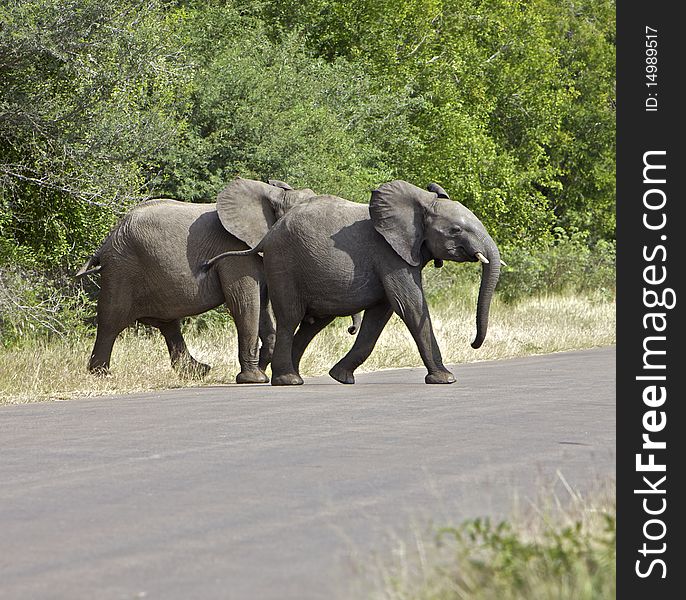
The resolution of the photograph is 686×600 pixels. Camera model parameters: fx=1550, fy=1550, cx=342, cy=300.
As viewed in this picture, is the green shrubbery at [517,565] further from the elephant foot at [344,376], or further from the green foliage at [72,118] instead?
the green foliage at [72,118]

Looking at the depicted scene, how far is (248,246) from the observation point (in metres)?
18.2

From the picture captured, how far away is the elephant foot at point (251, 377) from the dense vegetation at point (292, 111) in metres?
3.71

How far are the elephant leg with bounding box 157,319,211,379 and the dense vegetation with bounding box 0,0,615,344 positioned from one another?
7.75ft

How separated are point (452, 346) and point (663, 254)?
50.7 feet

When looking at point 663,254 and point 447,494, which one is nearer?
point 663,254

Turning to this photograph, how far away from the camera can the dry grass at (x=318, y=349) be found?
16.6 meters

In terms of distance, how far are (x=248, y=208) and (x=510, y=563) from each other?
41.0 ft

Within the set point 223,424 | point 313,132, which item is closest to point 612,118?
point 313,132

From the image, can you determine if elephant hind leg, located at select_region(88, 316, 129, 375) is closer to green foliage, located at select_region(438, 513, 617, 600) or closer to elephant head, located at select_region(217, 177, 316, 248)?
elephant head, located at select_region(217, 177, 316, 248)

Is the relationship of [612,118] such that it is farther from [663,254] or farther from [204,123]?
[663,254]

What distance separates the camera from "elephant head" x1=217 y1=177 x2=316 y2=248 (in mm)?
18156

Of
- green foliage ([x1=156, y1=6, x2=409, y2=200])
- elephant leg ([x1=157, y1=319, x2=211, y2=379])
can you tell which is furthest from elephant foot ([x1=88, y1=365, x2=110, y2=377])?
green foliage ([x1=156, y1=6, x2=409, y2=200])

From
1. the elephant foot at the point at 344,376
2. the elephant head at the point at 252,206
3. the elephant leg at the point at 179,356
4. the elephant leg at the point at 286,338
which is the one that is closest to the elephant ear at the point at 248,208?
the elephant head at the point at 252,206

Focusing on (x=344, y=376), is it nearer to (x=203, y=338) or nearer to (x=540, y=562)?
(x=203, y=338)
